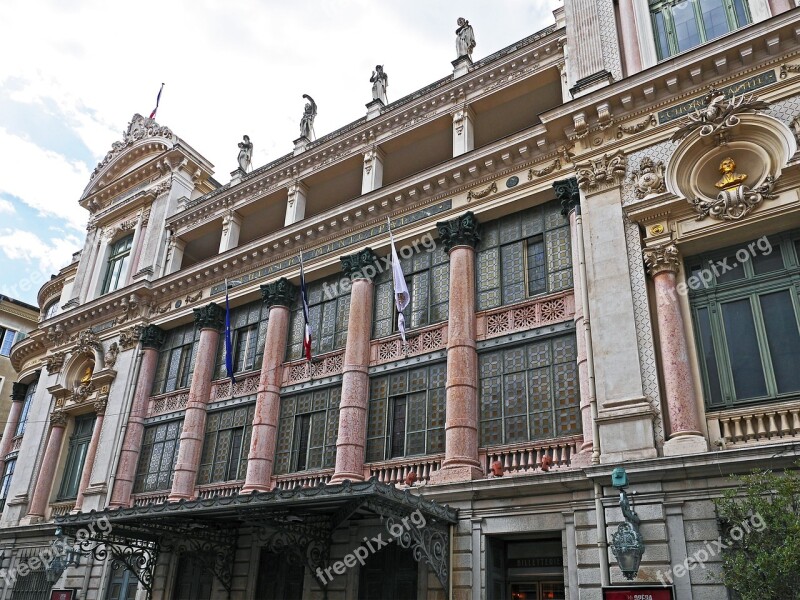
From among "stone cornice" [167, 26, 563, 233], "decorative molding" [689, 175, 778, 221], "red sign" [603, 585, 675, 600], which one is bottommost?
"red sign" [603, 585, 675, 600]

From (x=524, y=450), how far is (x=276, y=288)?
10.9 meters

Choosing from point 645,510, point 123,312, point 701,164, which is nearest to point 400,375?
point 645,510

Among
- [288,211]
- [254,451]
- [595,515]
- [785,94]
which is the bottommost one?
[595,515]

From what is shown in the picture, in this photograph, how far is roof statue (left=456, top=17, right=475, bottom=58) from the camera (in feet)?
72.2

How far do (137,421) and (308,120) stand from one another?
42.9 feet

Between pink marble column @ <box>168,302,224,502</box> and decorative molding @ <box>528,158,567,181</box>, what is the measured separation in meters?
12.6

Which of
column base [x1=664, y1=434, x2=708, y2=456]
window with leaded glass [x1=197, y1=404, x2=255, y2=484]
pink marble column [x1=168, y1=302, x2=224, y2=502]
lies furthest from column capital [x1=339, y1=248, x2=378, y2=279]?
column base [x1=664, y1=434, x2=708, y2=456]

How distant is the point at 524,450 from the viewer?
1543 cm

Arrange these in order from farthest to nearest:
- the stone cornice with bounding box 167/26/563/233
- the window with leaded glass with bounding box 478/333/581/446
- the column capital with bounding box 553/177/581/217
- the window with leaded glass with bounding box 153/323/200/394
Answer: the window with leaded glass with bounding box 153/323/200/394 → the stone cornice with bounding box 167/26/563/233 → the column capital with bounding box 553/177/581/217 → the window with leaded glass with bounding box 478/333/581/446

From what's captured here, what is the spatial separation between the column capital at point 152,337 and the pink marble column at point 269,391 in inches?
232

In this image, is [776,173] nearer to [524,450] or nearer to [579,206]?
[579,206]

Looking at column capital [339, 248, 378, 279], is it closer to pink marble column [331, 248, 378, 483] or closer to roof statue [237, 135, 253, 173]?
pink marble column [331, 248, 378, 483]

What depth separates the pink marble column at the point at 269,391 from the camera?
19.8 metres

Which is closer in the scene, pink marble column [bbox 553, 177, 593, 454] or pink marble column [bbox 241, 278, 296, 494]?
pink marble column [bbox 553, 177, 593, 454]
